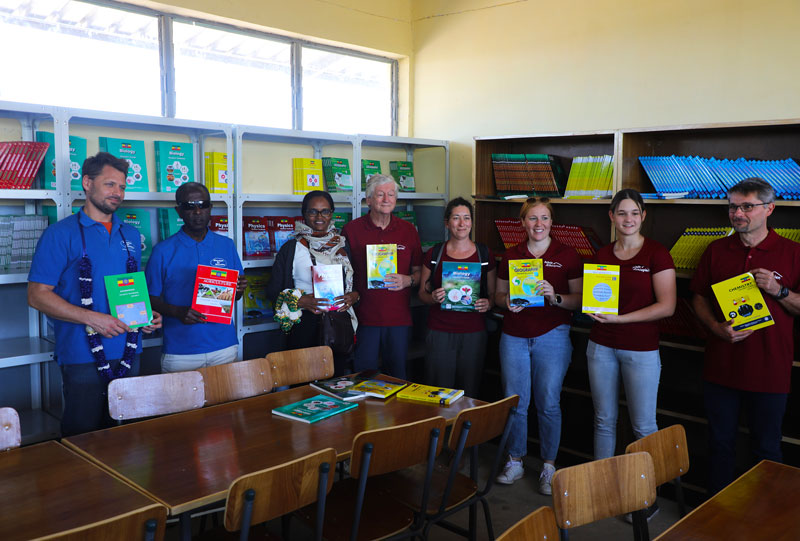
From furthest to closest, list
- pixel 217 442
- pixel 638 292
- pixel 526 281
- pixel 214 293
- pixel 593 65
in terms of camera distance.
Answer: pixel 593 65
pixel 526 281
pixel 638 292
pixel 214 293
pixel 217 442

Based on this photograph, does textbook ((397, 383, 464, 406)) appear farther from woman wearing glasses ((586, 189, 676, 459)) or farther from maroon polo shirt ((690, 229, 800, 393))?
maroon polo shirt ((690, 229, 800, 393))

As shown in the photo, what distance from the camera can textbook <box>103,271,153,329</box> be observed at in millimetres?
2986

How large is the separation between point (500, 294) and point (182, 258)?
1.86 metres

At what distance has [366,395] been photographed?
298cm

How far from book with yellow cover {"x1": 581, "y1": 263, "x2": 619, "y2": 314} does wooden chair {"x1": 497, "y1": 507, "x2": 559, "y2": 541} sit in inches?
70.3

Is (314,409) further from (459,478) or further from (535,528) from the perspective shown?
(535,528)

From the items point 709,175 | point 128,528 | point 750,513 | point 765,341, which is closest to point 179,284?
point 128,528

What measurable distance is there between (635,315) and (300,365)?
1778 mm

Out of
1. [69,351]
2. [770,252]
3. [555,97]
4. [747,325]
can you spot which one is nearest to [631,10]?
[555,97]

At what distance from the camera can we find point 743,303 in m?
3.10

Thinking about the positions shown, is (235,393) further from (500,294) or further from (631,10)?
(631,10)

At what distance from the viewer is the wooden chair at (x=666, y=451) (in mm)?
2276

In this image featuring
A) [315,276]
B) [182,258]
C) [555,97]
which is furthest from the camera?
[555,97]

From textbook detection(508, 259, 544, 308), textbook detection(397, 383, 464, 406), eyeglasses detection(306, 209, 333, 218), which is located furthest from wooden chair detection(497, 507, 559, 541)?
eyeglasses detection(306, 209, 333, 218)
